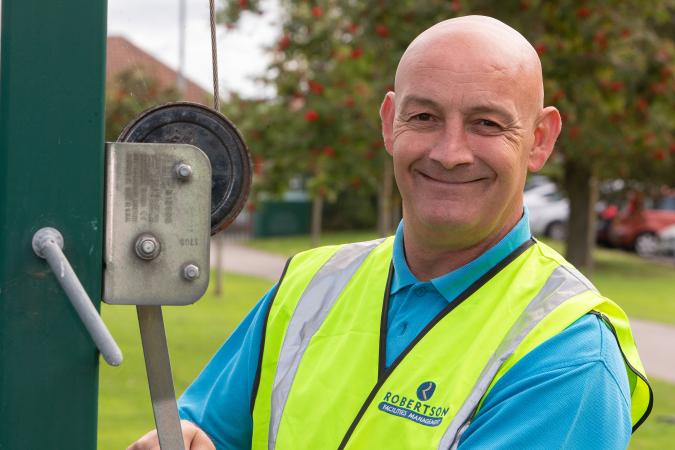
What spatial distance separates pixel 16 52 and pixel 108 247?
0.25 metres

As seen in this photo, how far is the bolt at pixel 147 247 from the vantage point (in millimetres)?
1313

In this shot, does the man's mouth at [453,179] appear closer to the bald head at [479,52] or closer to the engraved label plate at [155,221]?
the bald head at [479,52]

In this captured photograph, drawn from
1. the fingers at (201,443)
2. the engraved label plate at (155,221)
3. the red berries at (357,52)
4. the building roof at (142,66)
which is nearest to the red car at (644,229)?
the red berries at (357,52)

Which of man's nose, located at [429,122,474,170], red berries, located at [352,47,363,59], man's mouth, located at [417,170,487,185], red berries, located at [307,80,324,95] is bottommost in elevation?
man's mouth, located at [417,170,487,185]

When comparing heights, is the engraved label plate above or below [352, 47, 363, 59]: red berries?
below

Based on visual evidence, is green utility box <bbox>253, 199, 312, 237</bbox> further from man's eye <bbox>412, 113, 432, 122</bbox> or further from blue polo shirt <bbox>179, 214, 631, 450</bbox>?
man's eye <bbox>412, 113, 432, 122</bbox>

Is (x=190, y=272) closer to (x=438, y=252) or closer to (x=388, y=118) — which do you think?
(x=438, y=252)

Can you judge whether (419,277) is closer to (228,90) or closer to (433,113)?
(433,113)

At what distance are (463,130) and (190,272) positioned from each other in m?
0.85

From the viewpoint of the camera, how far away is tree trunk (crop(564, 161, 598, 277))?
20.8 m

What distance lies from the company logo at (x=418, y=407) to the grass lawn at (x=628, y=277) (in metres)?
12.6

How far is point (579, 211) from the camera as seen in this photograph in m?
20.8

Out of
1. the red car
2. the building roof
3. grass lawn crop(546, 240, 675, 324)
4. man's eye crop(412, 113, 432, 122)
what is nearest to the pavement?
grass lawn crop(546, 240, 675, 324)

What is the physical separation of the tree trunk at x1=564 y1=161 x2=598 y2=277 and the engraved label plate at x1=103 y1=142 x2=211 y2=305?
19907 mm
